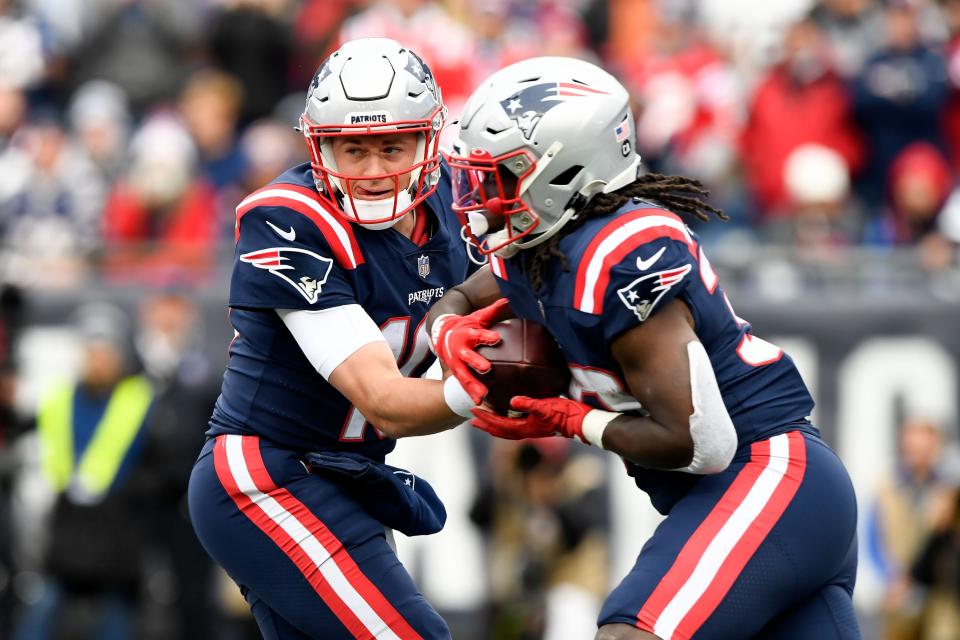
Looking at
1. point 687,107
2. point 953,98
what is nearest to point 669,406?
point 687,107

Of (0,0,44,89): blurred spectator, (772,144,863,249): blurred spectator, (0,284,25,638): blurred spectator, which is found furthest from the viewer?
(0,0,44,89): blurred spectator

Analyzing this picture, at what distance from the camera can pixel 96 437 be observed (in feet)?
27.5

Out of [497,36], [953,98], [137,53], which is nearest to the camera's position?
[953,98]

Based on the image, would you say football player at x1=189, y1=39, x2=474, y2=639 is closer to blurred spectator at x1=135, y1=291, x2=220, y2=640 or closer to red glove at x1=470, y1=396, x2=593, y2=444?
red glove at x1=470, y1=396, x2=593, y2=444

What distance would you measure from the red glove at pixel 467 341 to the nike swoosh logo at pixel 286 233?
44 cm

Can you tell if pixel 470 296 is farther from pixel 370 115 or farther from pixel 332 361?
pixel 370 115

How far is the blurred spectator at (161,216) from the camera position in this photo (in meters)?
8.96

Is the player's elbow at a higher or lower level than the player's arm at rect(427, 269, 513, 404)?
lower

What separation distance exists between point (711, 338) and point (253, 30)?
7.68 meters

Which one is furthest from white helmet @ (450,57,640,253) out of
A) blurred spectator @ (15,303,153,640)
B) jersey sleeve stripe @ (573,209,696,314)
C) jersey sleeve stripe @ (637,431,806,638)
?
blurred spectator @ (15,303,153,640)

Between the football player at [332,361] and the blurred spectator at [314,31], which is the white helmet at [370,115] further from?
the blurred spectator at [314,31]

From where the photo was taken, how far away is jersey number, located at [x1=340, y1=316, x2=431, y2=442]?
14.7 ft

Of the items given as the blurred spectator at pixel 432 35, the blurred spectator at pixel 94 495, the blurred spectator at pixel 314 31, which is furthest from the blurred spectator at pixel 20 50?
the blurred spectator at pixel 94 495

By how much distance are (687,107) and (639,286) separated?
247 inches
